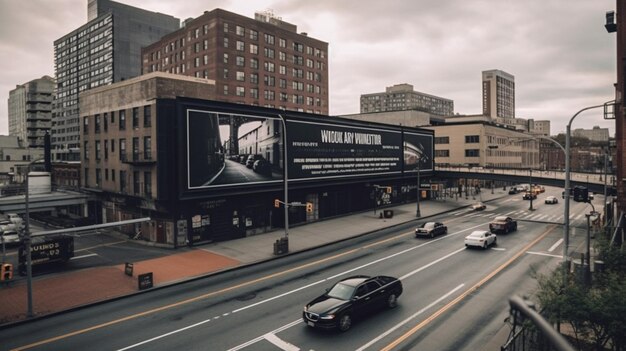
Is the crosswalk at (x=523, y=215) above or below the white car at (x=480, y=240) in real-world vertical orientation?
below

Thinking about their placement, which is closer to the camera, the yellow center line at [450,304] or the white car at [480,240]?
the yellow center line at [450,304]

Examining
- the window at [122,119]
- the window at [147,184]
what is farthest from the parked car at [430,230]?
the window at [122,119]

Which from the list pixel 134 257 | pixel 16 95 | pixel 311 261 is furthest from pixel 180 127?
pixel 16 95

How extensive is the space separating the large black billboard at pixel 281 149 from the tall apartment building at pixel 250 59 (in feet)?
97.8

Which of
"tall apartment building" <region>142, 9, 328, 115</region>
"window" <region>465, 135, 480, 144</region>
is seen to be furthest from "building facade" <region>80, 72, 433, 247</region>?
"window" <region>465, 135, 480, 144</region>

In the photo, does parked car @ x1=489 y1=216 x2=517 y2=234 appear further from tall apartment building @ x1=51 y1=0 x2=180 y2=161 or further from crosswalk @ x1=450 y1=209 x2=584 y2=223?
tall apartment building @ x1=51 y1=0 x2=180 y2=161

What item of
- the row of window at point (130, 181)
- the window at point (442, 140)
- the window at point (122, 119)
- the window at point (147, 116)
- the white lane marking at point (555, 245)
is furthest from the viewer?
the window at point (442, 140)

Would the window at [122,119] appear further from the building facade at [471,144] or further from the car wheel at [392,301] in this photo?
the building facade at [471,144]

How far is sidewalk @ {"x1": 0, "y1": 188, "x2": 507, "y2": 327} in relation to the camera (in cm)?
2117

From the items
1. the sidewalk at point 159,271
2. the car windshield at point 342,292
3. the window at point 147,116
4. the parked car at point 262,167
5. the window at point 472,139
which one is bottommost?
the sidewalk at point 159,271

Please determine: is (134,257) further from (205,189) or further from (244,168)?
(244,168)

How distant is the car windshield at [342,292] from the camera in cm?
1723

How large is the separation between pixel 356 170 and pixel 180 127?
86.2 feet

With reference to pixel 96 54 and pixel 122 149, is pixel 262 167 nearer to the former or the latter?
pixel 122 149
